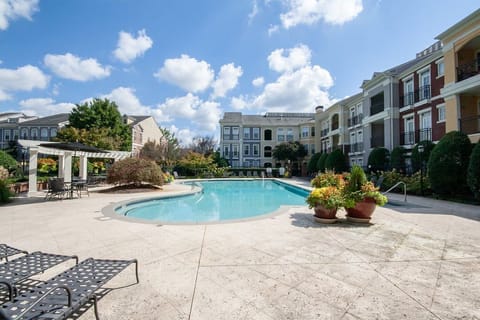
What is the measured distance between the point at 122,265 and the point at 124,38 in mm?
12008

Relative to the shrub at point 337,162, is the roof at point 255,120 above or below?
above

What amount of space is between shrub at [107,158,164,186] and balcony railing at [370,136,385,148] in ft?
57.3

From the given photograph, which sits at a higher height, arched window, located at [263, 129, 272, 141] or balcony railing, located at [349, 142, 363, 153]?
arched window, located at [263, 129, 272, 141]

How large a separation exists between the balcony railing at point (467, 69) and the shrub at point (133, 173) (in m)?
17.9

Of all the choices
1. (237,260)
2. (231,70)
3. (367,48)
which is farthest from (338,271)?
(231,70)

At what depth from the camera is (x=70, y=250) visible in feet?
12.4

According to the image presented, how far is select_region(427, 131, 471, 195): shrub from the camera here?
9555 millimetres

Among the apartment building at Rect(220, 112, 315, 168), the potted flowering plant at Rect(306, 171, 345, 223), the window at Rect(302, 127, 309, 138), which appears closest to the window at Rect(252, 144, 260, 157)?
the apartment building at Rect(220, 112, 315, 168)

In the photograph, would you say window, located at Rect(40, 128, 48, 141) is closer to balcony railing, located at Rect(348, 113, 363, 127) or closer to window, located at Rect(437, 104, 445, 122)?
balcony railing, located at Rect(348, 113, 363, 127)

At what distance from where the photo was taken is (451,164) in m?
9.57

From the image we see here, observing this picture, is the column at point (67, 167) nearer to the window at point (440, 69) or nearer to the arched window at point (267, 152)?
Result: the window at point (440, 69)

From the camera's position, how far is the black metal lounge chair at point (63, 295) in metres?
1.57

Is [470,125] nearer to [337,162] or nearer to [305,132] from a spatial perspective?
[337,162]

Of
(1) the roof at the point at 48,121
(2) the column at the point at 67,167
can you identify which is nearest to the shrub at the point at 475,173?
(2) the column at the point at 67,167
